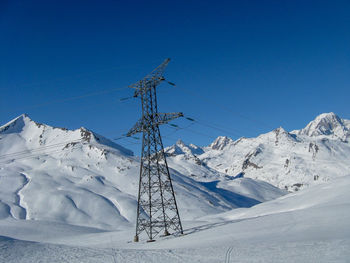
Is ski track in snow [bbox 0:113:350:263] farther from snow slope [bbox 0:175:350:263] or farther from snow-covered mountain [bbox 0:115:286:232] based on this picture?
snow-covered mountain [bbox 0:115:286:232]

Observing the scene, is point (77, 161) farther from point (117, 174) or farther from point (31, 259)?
point (31, 259)

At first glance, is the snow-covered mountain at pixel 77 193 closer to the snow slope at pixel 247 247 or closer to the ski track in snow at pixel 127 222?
the ski track in snow at pixel 127 222

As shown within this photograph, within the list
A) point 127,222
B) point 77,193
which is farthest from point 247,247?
point 77,193

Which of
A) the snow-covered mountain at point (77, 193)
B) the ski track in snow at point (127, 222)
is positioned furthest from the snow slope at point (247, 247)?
the snow-covered mountain at point (77, 193)

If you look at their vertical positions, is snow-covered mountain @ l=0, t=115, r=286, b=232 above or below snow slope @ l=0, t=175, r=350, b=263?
above

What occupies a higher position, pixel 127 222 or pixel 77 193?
pixel 77 193

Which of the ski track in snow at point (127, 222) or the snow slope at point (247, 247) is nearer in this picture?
the snow slope at point (247, 247)

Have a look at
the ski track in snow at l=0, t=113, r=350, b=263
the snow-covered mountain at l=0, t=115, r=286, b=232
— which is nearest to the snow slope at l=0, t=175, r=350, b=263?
the ski track in snow at l=0, t=113, r=350, b=263

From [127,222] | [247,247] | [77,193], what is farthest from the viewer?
[77,193]

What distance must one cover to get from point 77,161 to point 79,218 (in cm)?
8481

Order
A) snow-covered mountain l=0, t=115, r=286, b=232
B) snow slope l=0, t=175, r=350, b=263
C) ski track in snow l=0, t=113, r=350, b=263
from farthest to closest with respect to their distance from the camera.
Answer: snow-covered mountain l=0, t=115, r=286, b=232
ski track in snow l=0, t=113, r=350, b=263
snow slope l=0, t=175, r=350, b=263

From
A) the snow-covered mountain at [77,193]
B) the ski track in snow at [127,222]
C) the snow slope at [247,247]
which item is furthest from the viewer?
the snow-covered mountain at [77,193]

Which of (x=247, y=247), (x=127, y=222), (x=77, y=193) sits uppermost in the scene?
(x=77, y=193)

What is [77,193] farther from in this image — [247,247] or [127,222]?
[247,247]
